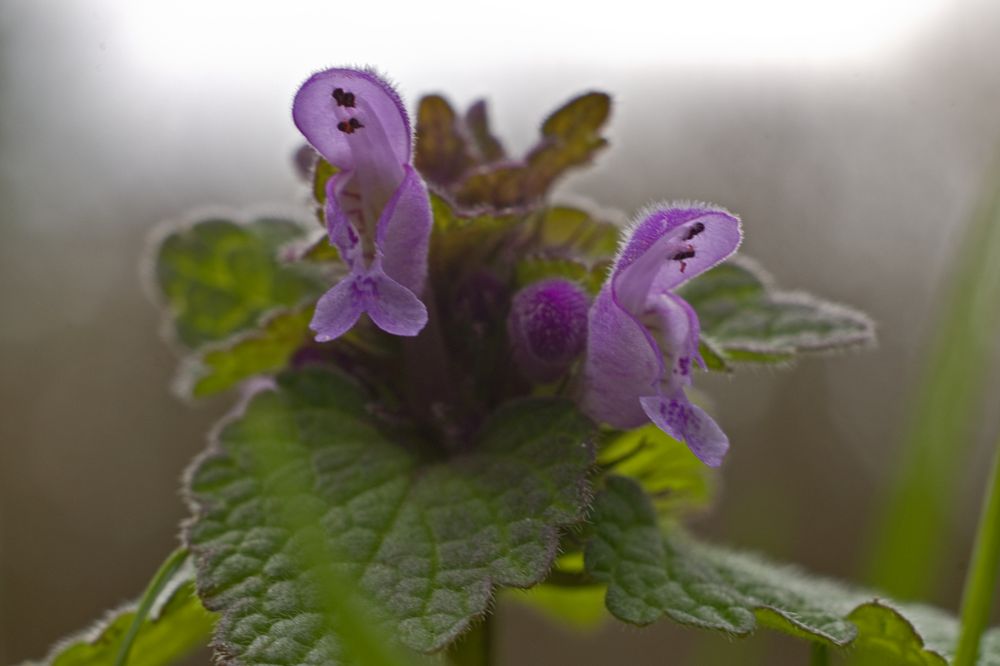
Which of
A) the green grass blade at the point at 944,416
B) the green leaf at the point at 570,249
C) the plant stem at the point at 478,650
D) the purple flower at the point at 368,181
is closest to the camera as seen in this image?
the purple flower at the point at 368,181

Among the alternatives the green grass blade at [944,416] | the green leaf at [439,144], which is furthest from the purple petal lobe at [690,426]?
the green grass blade at [944,416]

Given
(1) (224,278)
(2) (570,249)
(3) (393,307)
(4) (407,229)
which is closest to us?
(3) (393,307)

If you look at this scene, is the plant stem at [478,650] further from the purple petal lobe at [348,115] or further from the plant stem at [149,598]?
the purple petal lobe at [348,115]

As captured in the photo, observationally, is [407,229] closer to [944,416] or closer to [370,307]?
[370,307]

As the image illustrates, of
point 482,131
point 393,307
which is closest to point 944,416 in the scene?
point 482,131

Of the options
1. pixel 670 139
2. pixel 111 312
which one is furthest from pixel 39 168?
pixel 670 139

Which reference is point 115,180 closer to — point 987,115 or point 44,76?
point 44,76
